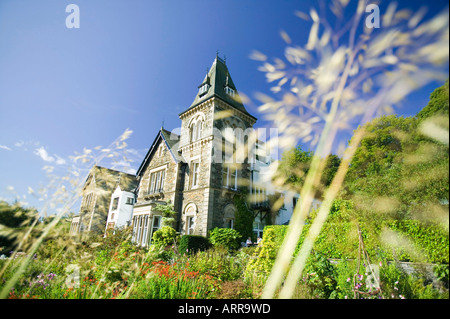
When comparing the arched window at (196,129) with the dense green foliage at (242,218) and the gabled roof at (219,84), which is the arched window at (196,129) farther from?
the dense green foliage at (242,218)

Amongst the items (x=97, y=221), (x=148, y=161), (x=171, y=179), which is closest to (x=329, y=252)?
(x=171, y=179)

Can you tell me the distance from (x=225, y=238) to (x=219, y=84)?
46.7 ft

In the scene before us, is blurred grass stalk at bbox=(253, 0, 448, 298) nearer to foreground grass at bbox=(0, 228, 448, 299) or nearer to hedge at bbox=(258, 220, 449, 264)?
hedge at bbox=(258, 220, 449, 264)

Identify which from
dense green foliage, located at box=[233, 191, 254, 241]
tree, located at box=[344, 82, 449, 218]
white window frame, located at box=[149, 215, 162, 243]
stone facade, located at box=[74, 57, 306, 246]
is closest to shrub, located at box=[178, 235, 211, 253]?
stone facade, located at box=[74, 57, 306, 246]

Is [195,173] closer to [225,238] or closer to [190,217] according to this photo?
[190,217]

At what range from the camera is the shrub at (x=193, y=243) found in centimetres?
1312

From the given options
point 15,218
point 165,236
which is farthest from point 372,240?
point 165,236

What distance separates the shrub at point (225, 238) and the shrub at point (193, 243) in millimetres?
492

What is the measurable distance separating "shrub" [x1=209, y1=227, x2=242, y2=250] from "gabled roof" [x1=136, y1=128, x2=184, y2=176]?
7.53 m

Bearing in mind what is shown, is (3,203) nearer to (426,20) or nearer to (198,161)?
(426,20)

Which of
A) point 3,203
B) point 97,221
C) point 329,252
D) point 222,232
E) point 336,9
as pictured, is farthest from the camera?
point 97,221

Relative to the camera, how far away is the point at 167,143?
20203mm
